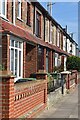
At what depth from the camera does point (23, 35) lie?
60.3 feet

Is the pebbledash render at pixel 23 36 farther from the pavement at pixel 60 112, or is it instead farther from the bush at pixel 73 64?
the bush at pixel 73 64

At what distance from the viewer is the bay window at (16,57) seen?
54.5ft

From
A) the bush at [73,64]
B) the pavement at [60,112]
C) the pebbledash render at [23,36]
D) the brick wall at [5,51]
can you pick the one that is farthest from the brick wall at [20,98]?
the bush at [73,64]

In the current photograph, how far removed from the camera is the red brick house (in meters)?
15.2

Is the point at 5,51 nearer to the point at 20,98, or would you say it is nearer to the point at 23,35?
the point at 23,35

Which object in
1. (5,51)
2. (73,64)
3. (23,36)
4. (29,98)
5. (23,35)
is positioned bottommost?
(29,98)

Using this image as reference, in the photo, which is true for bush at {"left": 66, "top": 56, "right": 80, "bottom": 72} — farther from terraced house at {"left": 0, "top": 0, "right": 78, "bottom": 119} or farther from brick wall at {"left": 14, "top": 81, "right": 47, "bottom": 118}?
brick wall at {"left": 14, "top": 81, "right": 47, "bottom": 118}

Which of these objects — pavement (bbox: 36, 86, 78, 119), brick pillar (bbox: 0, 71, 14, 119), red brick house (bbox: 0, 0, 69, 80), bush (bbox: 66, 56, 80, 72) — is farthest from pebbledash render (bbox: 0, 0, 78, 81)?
brick pillar (bbox: 0, 71, 14, 119)

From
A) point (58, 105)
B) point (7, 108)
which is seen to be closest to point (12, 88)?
point (7, 108)

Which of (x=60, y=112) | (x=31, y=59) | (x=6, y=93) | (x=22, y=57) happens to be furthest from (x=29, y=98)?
(x=31, y=59)

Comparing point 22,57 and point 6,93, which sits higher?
point 22,57

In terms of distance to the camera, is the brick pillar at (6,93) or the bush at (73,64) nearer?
the brick pillar at (6,93)

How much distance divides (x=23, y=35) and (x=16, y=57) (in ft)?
4.57

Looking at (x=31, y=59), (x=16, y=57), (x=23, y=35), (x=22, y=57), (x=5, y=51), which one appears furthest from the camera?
(x=31, y=59)
